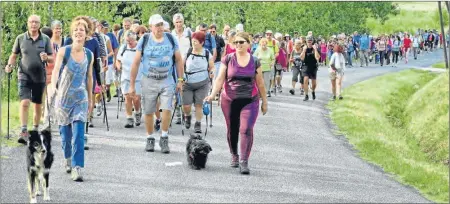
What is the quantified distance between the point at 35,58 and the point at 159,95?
179 centimetres

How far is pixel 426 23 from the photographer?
246 feet

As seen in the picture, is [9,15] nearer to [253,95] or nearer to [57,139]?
[57,139]

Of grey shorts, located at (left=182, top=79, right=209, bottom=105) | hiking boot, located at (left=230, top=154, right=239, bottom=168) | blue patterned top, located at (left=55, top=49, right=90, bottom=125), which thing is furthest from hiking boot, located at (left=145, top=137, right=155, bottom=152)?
blue patterned top, located at (left=55, top=49, right=90, bottom=125)

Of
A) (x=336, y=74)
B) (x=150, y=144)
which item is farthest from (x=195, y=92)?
(x=336, y=74)

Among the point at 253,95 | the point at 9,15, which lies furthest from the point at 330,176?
the point at 9,15

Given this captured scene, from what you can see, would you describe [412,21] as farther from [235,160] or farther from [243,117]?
[243,117]

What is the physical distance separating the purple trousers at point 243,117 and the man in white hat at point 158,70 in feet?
3.66

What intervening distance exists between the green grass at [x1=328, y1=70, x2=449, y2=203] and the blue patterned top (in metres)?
3.94

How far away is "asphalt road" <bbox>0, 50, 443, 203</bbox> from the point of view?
10694 mm

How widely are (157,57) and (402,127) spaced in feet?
42.1

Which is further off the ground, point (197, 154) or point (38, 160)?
point (38, 160)

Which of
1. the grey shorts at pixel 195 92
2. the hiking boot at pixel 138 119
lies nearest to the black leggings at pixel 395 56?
the hiking boot at pixel 138 119

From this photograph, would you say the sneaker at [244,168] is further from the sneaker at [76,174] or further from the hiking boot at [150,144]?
the sneaker at [76,174]

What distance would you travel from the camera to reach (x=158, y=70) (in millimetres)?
13312
